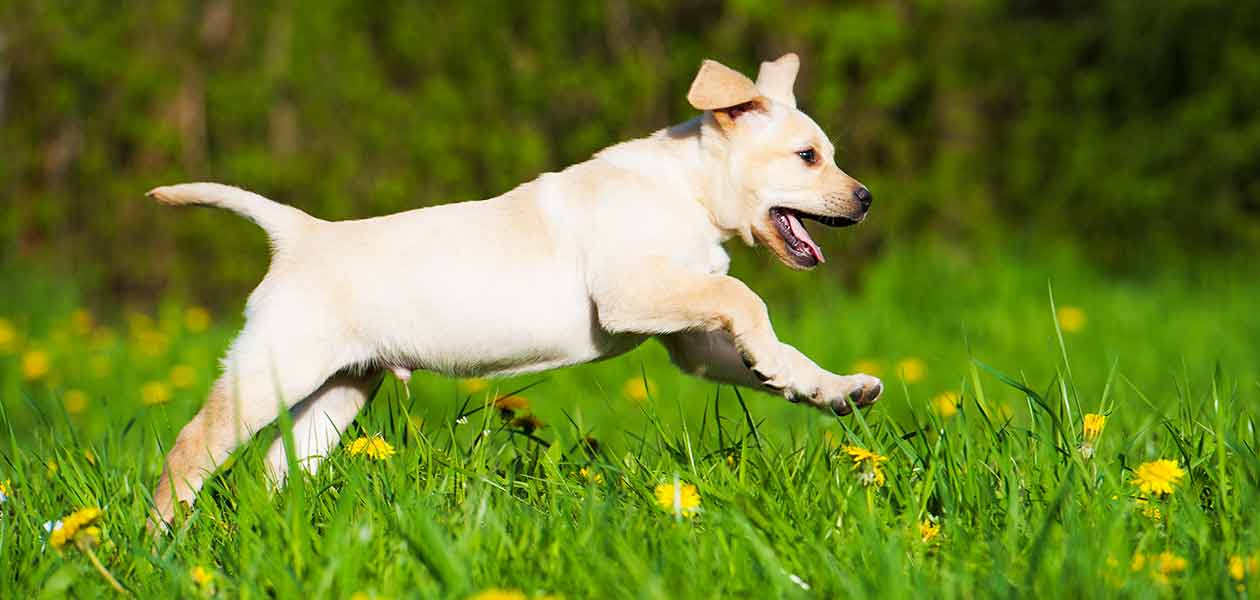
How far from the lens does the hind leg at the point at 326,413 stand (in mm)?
3551

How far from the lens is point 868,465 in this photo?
281cm

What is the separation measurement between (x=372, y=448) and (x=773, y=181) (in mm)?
1239

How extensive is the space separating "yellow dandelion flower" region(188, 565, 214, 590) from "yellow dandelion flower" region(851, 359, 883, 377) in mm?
3897

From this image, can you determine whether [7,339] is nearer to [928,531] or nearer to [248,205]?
[248,205]

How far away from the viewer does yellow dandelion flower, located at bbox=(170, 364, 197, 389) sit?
608 cm

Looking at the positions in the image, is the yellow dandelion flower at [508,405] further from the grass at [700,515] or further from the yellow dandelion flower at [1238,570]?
the yellow dandelion flower at [1238,570]

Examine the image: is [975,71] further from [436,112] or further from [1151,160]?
[436,112]

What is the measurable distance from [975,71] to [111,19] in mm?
5426

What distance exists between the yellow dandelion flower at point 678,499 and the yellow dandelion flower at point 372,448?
66 cm

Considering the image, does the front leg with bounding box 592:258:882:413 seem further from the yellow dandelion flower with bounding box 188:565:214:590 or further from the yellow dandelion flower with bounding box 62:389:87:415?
the yellow dandelion flower with bounding box 62:389:87:415

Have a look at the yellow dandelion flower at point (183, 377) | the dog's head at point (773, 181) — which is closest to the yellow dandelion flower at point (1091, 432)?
the dog's head at point (773, 181)

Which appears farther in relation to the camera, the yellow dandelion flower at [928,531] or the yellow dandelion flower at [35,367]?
the yellow dandelion flower at [35,367]

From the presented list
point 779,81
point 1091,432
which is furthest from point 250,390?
point 1091,432

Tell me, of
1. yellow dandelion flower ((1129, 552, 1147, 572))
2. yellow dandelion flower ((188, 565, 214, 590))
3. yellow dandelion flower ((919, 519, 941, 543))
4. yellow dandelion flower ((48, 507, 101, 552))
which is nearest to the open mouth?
yellow dandelion flower ((919, 519, 941, 543))
